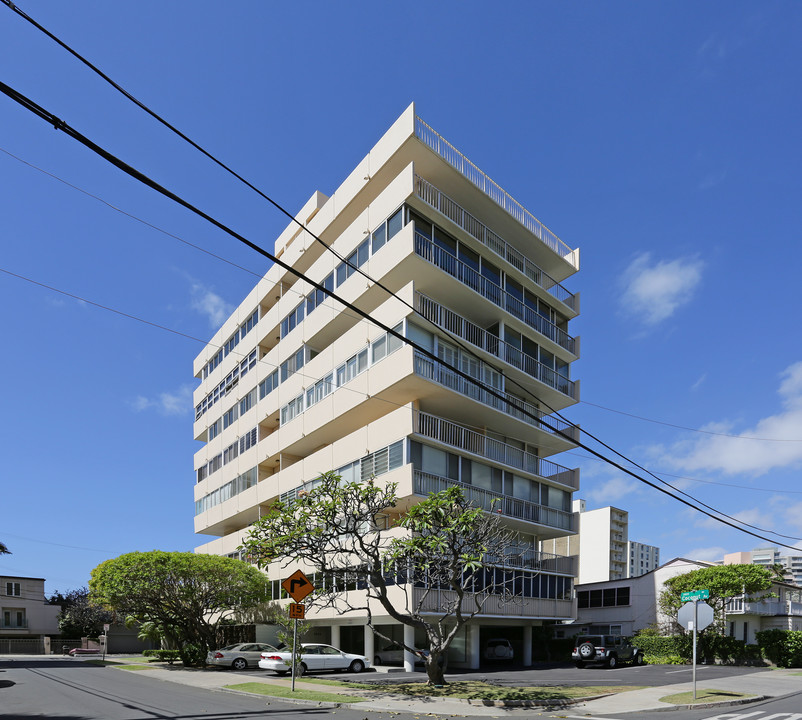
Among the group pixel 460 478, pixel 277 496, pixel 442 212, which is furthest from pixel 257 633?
pixel 442 212

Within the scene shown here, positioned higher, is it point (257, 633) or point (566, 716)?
point (566, 716)

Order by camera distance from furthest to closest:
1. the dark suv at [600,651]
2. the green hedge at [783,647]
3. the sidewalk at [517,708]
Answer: the green hedge at [783,647], the dark suv at [600,651], the sidewalk at [517,708]

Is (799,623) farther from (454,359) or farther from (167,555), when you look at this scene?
(167,555)

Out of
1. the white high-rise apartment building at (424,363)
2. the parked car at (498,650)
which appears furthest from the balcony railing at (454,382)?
the parked car at (498,650)

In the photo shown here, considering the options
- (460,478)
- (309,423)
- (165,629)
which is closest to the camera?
(460,478)

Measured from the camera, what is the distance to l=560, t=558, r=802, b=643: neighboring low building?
157 ft

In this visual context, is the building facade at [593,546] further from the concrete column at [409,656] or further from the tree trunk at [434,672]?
the tree trunk at [434,672]

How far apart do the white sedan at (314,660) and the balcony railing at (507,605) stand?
4.43 meters

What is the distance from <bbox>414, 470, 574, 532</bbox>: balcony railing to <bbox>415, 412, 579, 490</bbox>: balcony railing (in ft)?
5.63

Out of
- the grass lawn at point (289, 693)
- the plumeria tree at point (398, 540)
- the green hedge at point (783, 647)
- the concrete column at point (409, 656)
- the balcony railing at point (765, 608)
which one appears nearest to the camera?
the grass lawn at point (289, 693)

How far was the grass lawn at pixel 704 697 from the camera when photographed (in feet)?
62.4

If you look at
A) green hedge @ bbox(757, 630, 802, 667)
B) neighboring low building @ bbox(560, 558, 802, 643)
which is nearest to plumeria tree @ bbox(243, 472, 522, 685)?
green hedge @ bbox(757, 630, 802, 667)

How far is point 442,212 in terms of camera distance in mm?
33281

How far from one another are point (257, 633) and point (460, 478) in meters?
18.2
